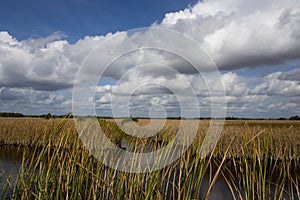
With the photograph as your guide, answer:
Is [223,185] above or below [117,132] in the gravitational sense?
below

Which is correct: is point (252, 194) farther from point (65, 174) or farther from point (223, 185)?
point (223, 185)

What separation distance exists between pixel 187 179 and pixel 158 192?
1.26 feet

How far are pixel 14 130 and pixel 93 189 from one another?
17.6 metres

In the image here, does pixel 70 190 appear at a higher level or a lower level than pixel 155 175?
lower

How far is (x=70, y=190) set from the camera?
3.18m

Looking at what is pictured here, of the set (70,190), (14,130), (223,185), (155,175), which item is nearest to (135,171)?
(155,175)

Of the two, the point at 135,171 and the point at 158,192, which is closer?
the point at 158,192

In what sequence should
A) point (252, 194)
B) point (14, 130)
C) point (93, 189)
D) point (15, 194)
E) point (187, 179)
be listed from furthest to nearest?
point (14, 130) < point (93, 189) < point (15, 194) < point (187, 179) < point (252, 194)

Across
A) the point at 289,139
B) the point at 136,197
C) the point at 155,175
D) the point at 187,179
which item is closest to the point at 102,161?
the point at 136,197

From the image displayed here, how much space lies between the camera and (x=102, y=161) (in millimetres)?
3586

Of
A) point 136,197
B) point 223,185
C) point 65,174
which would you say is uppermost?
point 65,174

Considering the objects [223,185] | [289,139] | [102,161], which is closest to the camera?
[102,161]

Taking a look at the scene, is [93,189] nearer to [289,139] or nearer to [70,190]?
[70,190]

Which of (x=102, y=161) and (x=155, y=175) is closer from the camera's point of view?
(x=155, y=175)
